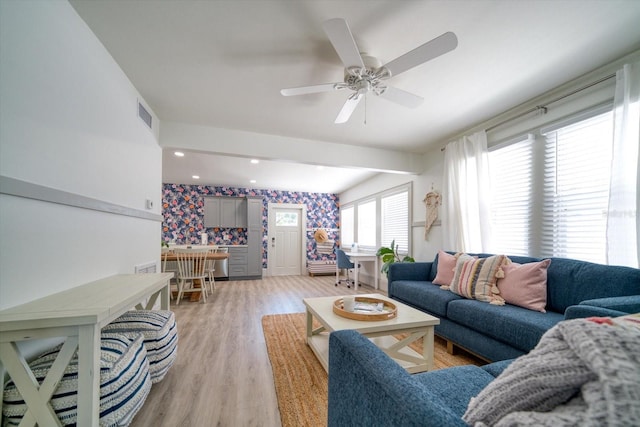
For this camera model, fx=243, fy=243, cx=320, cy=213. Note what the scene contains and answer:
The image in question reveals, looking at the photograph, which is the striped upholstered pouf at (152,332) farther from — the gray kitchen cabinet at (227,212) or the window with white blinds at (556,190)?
the gray kitchen cabinet at (227,212)

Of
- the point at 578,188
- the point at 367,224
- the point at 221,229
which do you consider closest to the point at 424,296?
the point at 578,188

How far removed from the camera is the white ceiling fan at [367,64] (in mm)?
1278

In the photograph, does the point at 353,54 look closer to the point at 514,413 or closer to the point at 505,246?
the point at 514,413

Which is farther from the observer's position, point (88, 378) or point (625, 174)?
point (625, 174)

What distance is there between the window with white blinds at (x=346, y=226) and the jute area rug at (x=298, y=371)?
12.6ft

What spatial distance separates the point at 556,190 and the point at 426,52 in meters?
1.83

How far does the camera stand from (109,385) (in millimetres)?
1119

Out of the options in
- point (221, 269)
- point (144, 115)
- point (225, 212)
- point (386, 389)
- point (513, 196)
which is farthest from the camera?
point (225, 212)

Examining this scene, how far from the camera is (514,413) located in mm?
425

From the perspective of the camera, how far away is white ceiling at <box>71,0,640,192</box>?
1386 millimetres

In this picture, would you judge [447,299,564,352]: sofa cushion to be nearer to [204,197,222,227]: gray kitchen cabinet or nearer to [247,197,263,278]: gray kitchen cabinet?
→ [247,197,263,278]: gray kitchen cabinet

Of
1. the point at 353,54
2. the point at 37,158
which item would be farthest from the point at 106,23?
the point at 353,54

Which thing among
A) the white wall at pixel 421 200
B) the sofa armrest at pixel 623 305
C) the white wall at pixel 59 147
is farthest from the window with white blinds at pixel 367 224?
the white wall at pixel 59 147

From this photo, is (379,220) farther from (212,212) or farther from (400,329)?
(212,212)
